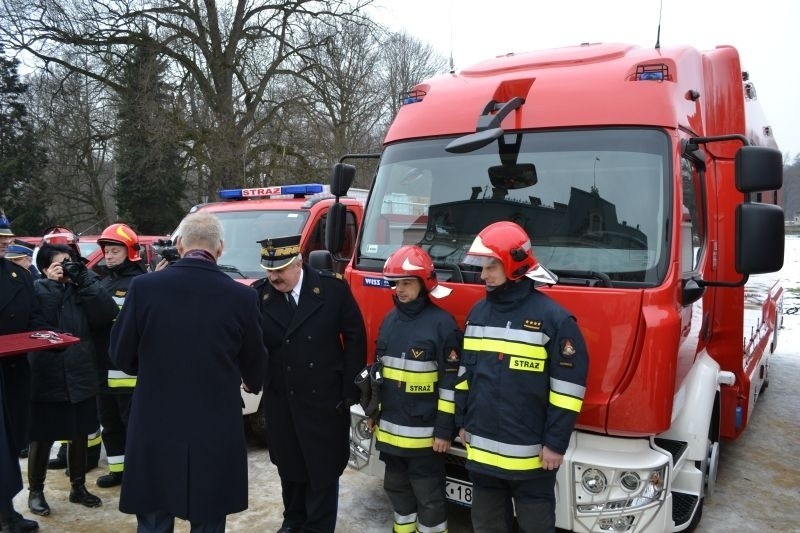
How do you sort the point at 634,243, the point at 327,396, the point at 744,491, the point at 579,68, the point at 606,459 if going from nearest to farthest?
1. the point at 606,459
2. the point at 634,243
3. the point at 327,396
4. the point at 579,68
5. the point at 744,491

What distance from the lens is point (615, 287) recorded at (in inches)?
124

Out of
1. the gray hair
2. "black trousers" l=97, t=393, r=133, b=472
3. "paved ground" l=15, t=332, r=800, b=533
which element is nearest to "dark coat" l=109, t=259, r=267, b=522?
the gray hair

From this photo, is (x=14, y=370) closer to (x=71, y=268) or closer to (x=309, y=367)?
(x=71, y=268)

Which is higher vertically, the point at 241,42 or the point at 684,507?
the point at 241,42

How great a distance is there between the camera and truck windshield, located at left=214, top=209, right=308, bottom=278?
20.4ft

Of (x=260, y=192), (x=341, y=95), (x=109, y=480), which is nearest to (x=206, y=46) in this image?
(x=341, y=95)

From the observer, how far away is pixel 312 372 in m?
3.47

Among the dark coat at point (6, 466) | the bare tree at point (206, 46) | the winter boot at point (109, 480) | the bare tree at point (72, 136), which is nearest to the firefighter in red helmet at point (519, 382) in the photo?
the dark coat at point (6, 466)

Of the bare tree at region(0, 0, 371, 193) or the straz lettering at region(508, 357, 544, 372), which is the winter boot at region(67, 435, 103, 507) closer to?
the straz lettering at region(508, 357, 544, 372)

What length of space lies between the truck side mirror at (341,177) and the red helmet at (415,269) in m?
1.32

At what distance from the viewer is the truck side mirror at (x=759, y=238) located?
3176 mm

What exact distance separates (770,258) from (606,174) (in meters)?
0.94

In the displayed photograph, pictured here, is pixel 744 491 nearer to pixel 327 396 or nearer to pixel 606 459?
pixel 606 459

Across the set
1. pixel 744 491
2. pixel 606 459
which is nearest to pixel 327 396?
pixel 606 459
